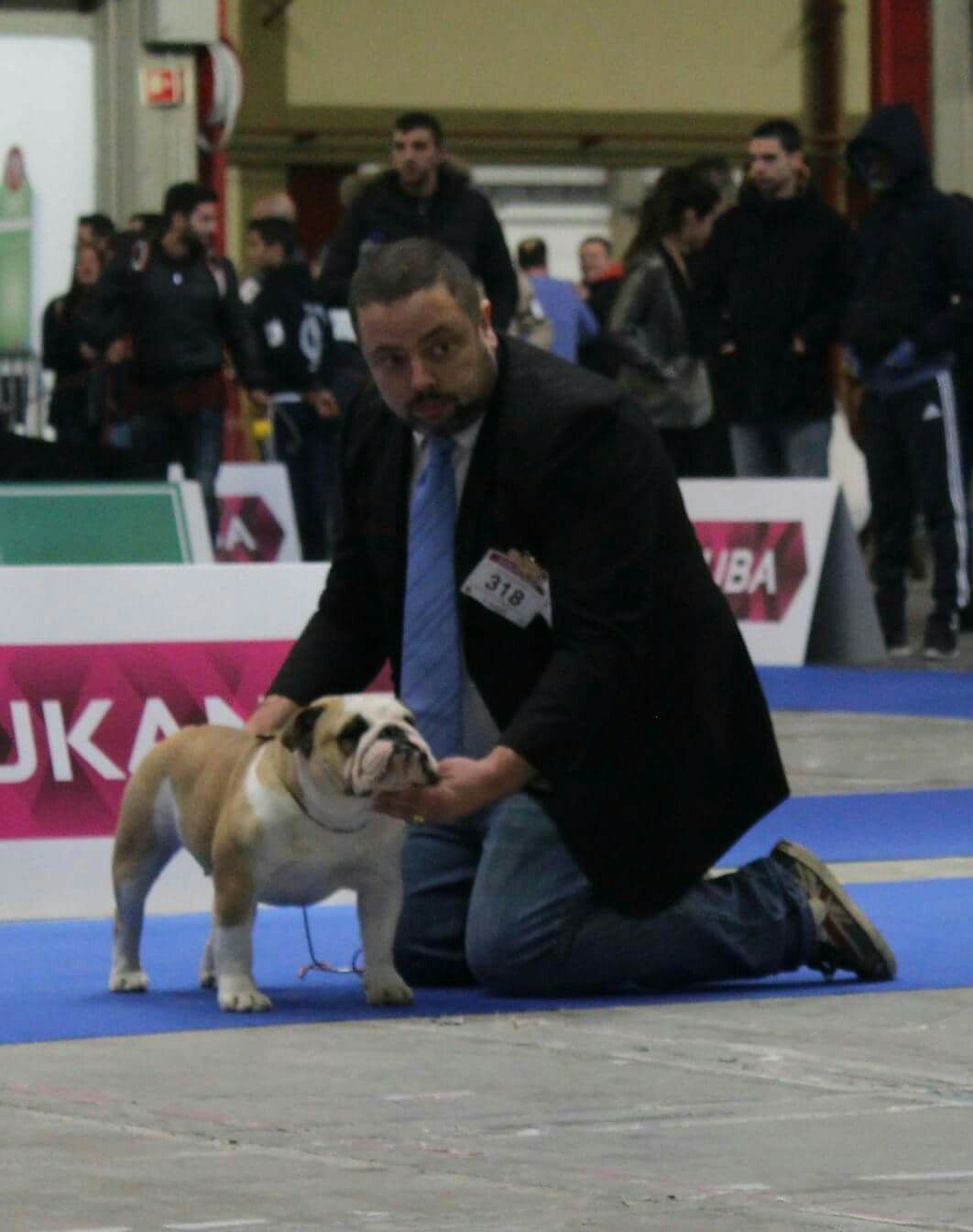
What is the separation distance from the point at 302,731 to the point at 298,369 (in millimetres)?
10256

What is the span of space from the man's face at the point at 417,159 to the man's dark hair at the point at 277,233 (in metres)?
3.72

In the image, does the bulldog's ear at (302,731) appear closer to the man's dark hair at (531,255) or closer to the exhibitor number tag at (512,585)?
the exhibitor number tag at (512,585)

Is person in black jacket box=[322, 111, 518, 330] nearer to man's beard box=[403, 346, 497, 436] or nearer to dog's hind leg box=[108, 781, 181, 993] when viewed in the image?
dog's hind leg box=[108, 781, 181, 993]

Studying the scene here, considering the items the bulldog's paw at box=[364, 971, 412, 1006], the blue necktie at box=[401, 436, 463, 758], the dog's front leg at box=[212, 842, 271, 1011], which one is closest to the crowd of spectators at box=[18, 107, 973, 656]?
the blue necktie at box=[401, 436, 463, 758]

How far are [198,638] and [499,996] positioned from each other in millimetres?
1589

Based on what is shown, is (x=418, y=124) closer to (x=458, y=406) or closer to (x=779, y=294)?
(x=779, y=294)

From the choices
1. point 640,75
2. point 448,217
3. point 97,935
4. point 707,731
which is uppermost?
point 640,75

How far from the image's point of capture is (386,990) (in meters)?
5.70

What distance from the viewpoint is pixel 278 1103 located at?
4.69 m

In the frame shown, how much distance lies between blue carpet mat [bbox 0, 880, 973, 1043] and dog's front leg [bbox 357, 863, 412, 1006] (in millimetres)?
35

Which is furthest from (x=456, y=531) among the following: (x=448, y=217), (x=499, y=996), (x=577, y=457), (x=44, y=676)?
(x=448, y=217)

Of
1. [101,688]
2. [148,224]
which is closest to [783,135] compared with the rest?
[148,224]

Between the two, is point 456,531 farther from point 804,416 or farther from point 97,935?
point 804,416

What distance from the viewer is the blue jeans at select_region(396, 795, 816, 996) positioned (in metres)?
5.73
